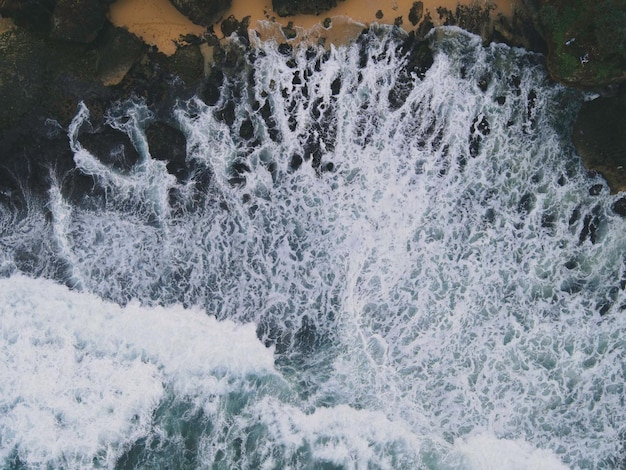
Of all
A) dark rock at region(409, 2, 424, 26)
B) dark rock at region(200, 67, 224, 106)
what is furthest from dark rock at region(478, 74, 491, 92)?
dark rock at region(200, 67, 224, 106)

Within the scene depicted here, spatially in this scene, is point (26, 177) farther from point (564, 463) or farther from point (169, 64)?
point (564, 463)

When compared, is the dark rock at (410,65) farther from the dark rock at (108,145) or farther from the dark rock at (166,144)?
the dark rock at (108,145)

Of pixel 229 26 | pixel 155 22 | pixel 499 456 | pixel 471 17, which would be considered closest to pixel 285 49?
pixel 229 26

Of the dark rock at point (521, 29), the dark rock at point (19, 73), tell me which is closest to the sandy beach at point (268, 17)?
the dark rock at point (521, 29)

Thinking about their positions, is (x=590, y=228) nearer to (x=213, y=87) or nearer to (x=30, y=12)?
(x=213, y=87)

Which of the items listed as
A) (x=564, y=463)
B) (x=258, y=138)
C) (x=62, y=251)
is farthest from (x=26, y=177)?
(x=564, y=463)
